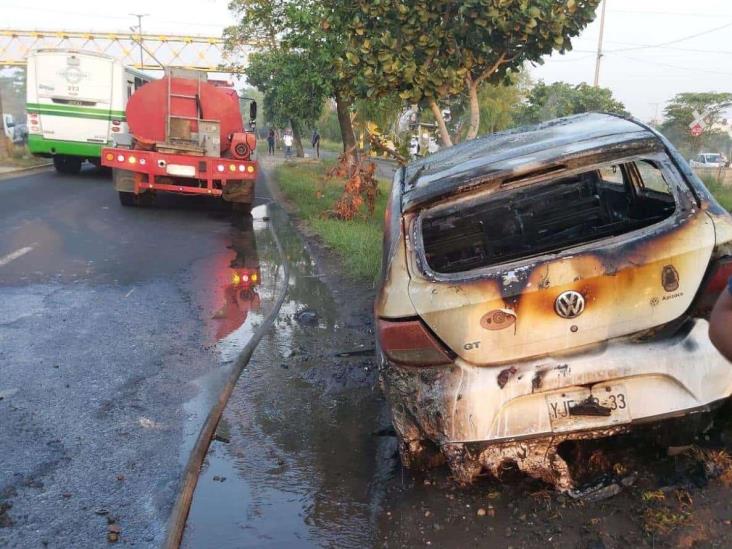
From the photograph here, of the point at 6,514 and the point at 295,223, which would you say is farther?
the point at 295,223

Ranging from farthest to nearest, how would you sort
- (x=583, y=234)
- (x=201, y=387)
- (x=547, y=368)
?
(x=201, y=387) < (x=583, y=234) < (x=547, y=368)

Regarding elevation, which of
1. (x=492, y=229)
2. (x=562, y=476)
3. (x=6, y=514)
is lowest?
(x=6, y=514)

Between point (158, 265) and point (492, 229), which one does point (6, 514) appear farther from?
point (158, 265)

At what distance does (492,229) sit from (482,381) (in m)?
1.75

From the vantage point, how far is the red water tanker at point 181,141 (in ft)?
43.0

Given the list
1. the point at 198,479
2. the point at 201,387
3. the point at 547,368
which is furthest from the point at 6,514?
the point at 547,368

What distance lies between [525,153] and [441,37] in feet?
17.1

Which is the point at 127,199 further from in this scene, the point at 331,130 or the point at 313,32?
the point at 331,130

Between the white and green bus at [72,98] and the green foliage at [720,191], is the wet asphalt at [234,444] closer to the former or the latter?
the green foliage at [720,191]

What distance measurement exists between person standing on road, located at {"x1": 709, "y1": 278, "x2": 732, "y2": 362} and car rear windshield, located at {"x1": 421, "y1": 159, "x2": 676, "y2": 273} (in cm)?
173

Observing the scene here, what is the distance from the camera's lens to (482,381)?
3.18 meters

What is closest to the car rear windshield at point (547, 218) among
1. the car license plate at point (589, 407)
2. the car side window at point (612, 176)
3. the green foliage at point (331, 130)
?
the car side window at point (612, 176)

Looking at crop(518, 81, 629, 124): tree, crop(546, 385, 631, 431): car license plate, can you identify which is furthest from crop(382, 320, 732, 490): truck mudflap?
crop(518, 81, 629, 124): tree

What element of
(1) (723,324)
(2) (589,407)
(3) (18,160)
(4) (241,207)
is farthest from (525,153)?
(3) (18,160)
